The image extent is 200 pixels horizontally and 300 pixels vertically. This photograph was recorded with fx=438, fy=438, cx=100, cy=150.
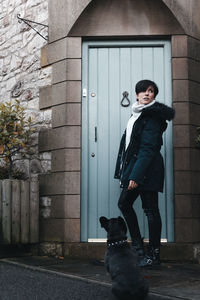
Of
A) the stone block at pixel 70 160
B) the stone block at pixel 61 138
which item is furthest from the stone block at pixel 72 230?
the stone block at pixel 61 138

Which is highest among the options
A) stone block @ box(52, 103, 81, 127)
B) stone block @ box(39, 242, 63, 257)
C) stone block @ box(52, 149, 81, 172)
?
stone block @ box(52, 103, 81, 127)

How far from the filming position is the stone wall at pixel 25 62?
6070 millimetres

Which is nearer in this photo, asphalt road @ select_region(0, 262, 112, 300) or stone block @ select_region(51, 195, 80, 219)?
asphalt road @ select_region(0, 262, 112, 300)

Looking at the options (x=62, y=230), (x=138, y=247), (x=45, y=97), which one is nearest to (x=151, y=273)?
(x=138, y=247)

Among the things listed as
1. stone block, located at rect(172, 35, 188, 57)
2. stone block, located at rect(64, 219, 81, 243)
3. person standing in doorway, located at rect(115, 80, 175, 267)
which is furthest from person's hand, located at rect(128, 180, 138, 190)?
stone block, located at rect(172, 35, 188, 57)

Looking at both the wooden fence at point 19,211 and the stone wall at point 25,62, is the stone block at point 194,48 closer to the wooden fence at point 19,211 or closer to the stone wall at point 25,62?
the stone wall at point 25,62

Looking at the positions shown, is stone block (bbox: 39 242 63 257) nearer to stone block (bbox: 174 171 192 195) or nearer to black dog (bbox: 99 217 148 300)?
stone block (bbox: 174 171 192 195)

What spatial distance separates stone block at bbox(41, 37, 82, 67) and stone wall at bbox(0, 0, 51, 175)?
0.16 meters

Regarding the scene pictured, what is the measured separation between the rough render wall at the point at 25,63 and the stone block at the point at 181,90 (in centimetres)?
170

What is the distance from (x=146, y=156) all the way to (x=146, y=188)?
0.34 m

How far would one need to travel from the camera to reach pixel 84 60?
5.91 meters

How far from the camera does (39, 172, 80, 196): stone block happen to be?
563 cm

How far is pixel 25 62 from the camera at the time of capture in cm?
638

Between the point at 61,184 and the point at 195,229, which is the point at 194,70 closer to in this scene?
the point at 195,229
